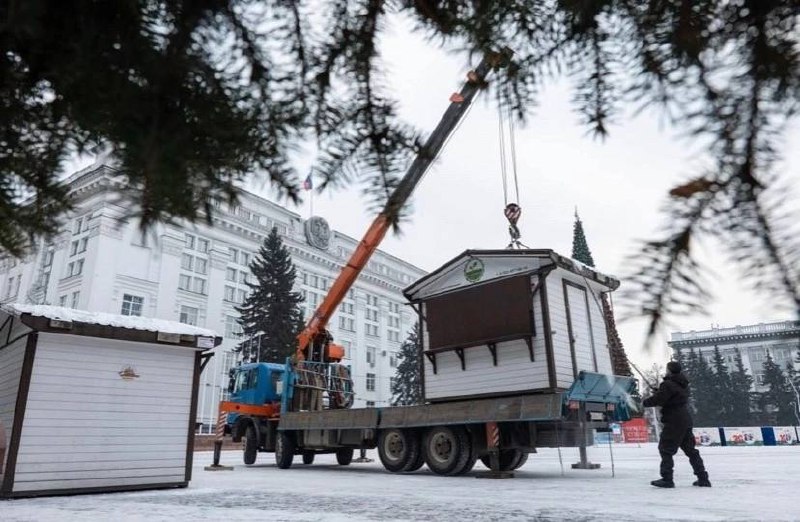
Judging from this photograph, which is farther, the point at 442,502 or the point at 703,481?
the point at 703,481

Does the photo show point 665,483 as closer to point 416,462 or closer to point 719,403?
point 416,462

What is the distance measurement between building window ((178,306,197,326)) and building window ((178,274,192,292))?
1523mm

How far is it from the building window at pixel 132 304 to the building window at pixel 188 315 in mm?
3303

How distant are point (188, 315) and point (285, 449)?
32186 millimetres

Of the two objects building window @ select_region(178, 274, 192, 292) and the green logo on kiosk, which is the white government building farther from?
the green logo on kiosk

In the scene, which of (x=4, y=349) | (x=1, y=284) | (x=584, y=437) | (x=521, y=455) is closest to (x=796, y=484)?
(x=584, y=437)

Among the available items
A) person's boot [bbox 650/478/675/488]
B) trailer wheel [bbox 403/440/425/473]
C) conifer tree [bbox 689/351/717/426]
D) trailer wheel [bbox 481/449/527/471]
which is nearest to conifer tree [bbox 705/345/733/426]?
conifer tree [bbox 689/351/717/426]

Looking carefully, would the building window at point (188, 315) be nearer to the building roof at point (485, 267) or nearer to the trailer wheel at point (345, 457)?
the trailer wheel at point (345, 457)

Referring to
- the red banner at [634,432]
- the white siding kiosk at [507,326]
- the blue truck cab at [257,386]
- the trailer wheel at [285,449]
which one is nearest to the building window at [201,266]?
the blue truck cab at [257,386]

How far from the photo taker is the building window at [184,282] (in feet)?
140

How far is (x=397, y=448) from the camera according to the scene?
475 inches

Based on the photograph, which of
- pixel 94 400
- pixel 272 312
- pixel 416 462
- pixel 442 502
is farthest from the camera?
pixel 272 312

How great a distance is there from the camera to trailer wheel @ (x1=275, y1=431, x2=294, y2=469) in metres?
13.9

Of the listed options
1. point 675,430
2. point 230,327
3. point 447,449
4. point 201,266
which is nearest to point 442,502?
point 675,430
